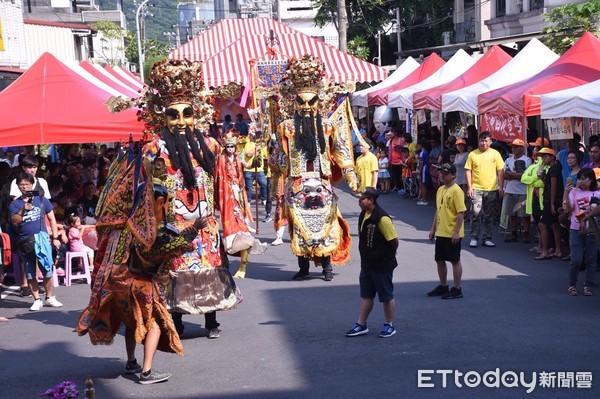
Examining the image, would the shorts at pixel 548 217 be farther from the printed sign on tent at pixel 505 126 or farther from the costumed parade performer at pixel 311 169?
the printed sign on tent at pixel 505 126

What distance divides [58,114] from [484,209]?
20.0 feet

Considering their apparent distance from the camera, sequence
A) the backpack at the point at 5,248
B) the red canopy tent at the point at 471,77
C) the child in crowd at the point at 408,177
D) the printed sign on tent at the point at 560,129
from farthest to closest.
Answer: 1. the child in crowd at the point at 408,177
2. the red canopy tent at the point at 471,77
3. the printed sign on tent at the point at 560,129
4. the backpack at the point at 5,248

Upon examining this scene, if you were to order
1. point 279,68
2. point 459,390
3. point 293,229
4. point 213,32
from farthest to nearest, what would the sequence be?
point 213,32 < point 279,68 < point 293,229 < point 459,390

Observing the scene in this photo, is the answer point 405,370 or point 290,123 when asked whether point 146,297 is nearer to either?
point 405,370

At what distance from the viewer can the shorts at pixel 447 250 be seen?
9.82 m

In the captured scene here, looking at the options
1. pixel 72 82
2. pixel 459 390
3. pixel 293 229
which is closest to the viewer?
pixel 459 390

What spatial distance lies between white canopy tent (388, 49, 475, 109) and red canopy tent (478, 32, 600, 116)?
20.0 ft

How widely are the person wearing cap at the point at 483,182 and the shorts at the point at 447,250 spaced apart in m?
3.58

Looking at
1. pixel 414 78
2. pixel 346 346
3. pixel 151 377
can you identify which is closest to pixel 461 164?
pixel 346 346

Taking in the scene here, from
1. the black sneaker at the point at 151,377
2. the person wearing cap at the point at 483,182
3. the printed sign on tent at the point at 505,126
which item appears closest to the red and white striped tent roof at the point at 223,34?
the printed sign on tent at the point at 505,126

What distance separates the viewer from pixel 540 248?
41.2 feet

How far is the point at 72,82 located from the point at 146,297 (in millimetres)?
5623

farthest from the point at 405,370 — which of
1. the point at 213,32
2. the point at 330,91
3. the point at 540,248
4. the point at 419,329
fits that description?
the point at 213,32

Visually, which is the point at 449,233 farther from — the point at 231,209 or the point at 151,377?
the point at 151,377
